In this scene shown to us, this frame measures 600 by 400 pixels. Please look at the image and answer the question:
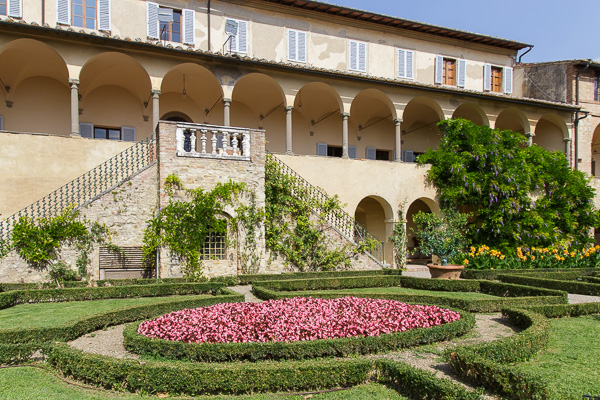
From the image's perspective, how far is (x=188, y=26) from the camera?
18953 millimetres

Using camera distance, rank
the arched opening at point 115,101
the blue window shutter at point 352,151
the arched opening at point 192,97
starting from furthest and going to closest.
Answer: the blue window shutter at point 352,151, the arched opening at point 192,97, the arched opening at point 115,101

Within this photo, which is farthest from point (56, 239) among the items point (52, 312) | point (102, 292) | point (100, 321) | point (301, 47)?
point (301, 47)

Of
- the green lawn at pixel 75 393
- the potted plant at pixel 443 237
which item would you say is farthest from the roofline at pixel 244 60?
the green lawn at pixel 75 393

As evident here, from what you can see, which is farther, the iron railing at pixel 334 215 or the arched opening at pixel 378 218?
the arched opening at pixel 378 218

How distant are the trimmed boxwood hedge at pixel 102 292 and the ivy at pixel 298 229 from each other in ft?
11.5

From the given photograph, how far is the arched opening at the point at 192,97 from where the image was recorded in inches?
734

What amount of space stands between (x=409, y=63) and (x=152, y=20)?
11.9 metres

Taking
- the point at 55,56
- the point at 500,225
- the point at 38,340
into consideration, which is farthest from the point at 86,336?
the point at 500,225

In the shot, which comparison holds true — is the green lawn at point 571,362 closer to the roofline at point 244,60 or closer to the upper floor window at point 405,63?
the roofline at point 244,60

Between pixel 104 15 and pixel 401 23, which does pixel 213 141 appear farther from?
pixel 401 23

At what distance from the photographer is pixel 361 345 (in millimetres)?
6426

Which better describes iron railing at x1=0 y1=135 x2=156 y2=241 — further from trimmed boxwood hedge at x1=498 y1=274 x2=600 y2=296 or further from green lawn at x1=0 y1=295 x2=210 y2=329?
trimmed boxwood hedge at x1=498 y1=274 x2=600 y2=296

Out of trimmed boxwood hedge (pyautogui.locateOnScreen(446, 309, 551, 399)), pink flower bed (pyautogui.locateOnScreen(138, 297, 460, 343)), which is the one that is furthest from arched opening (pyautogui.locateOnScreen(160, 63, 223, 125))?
trimmed boxwood hedge (pyautogui.locateOnScreen(446, 309, 551, 399))

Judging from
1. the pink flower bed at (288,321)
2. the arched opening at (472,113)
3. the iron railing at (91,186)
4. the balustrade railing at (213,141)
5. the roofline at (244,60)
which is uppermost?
the roofline at (244,60)
